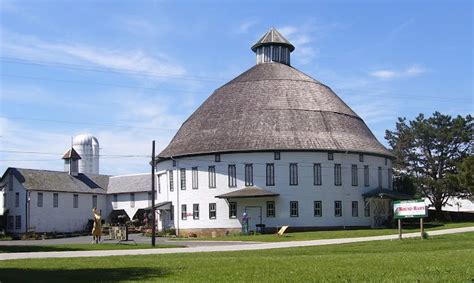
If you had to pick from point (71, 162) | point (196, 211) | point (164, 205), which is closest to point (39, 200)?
point (71, 162)

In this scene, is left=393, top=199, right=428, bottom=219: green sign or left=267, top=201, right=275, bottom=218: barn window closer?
left=393, top=199, right=428, bottom=219: green sign

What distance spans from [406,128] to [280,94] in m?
27.2

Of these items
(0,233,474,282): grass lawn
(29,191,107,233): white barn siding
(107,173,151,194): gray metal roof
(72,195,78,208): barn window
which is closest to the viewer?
(0,233,474,282): grass lawn

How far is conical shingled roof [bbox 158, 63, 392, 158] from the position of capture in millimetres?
55594

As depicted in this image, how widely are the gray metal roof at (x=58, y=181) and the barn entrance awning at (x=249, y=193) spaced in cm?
2448

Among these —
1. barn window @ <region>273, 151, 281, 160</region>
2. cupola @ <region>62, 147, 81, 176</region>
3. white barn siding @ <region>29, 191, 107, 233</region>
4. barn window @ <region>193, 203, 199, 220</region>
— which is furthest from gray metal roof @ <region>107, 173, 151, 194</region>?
barn window @ <region>273, 151, 281, 160</region>

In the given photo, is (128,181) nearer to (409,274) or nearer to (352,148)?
(352,148)

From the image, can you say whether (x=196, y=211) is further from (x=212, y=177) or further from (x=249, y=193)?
(x=249, y=193)

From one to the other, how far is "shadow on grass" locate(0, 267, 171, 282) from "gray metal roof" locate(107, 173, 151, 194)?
57.1m

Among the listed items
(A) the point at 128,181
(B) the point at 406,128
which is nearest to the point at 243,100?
(A) the point at 128,181

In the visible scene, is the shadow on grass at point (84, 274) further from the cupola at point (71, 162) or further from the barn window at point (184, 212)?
the cupola at point (71, 162)

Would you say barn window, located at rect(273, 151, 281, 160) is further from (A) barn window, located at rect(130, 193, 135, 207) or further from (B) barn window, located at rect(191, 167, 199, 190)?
(A) barn window, located at rect(130, 193, 135, 207)

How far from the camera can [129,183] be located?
3044 inches

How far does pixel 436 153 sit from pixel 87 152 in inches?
2056
